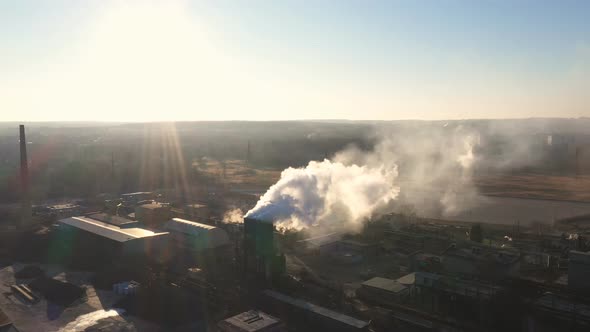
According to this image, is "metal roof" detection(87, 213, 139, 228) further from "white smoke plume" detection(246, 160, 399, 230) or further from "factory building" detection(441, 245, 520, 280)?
"factory building" detection(441, 245, 520, 280)

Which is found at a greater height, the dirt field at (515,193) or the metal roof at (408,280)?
the metal roof at (408,280)

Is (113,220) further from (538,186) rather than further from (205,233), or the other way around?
(538,186)

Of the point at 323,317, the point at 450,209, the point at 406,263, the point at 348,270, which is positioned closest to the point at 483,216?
the point at 450,209

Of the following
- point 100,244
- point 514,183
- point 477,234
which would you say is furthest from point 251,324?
point 514,183

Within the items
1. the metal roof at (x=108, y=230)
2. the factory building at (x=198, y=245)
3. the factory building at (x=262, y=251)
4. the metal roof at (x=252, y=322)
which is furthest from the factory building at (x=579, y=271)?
the metal roof at (x=108, y=230)

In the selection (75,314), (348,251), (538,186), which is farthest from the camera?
(538,186)

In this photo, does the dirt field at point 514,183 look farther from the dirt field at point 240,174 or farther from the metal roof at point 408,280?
the metal roof at point 408,280

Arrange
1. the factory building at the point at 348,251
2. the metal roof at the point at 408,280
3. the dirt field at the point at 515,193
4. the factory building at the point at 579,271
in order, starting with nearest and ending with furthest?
the factory building at the point at 579,271 → the metal roof at the point at 408,280 → the factory building at the point at 348,251 → the dirt field at the point at 515,193

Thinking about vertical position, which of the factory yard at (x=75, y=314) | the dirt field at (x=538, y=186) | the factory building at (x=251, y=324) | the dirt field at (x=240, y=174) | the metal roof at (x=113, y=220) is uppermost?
the metal roof at (x=113, y=220)
